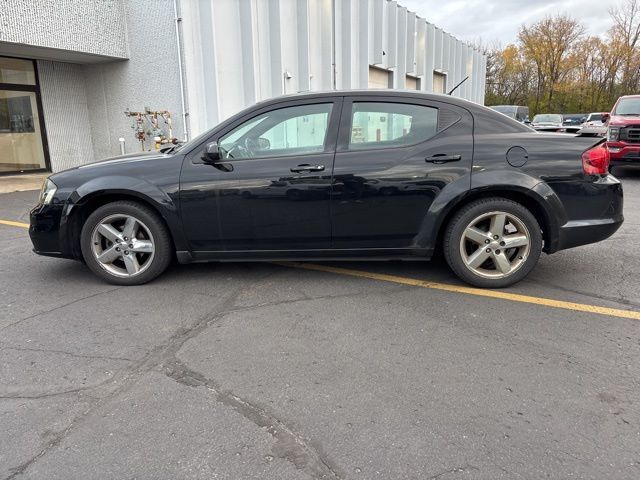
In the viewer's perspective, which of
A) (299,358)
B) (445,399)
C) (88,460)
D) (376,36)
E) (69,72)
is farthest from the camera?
(376,36)

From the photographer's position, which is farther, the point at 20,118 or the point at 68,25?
the point at 20,118

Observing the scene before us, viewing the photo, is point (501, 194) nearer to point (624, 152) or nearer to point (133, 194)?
point (133, 194)

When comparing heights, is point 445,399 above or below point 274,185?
below

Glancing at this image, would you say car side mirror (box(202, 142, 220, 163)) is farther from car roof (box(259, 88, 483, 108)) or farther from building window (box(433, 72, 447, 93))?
building window (box(433, 72, 447, 93))

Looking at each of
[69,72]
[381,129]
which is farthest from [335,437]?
[69,72]

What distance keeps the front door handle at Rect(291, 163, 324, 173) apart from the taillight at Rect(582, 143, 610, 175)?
214cm

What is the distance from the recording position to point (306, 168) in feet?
13.1

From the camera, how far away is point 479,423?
7.76 ft

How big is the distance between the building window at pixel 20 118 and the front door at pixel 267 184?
1099cm

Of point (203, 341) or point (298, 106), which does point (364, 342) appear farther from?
point (298, 106)

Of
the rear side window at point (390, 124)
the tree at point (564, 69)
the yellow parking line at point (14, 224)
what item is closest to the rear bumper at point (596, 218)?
the rear side window at point (390, 124)

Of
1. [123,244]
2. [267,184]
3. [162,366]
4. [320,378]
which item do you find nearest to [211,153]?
[267,184]

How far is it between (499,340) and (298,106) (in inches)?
98.0

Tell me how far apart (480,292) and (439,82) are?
2292 cm
